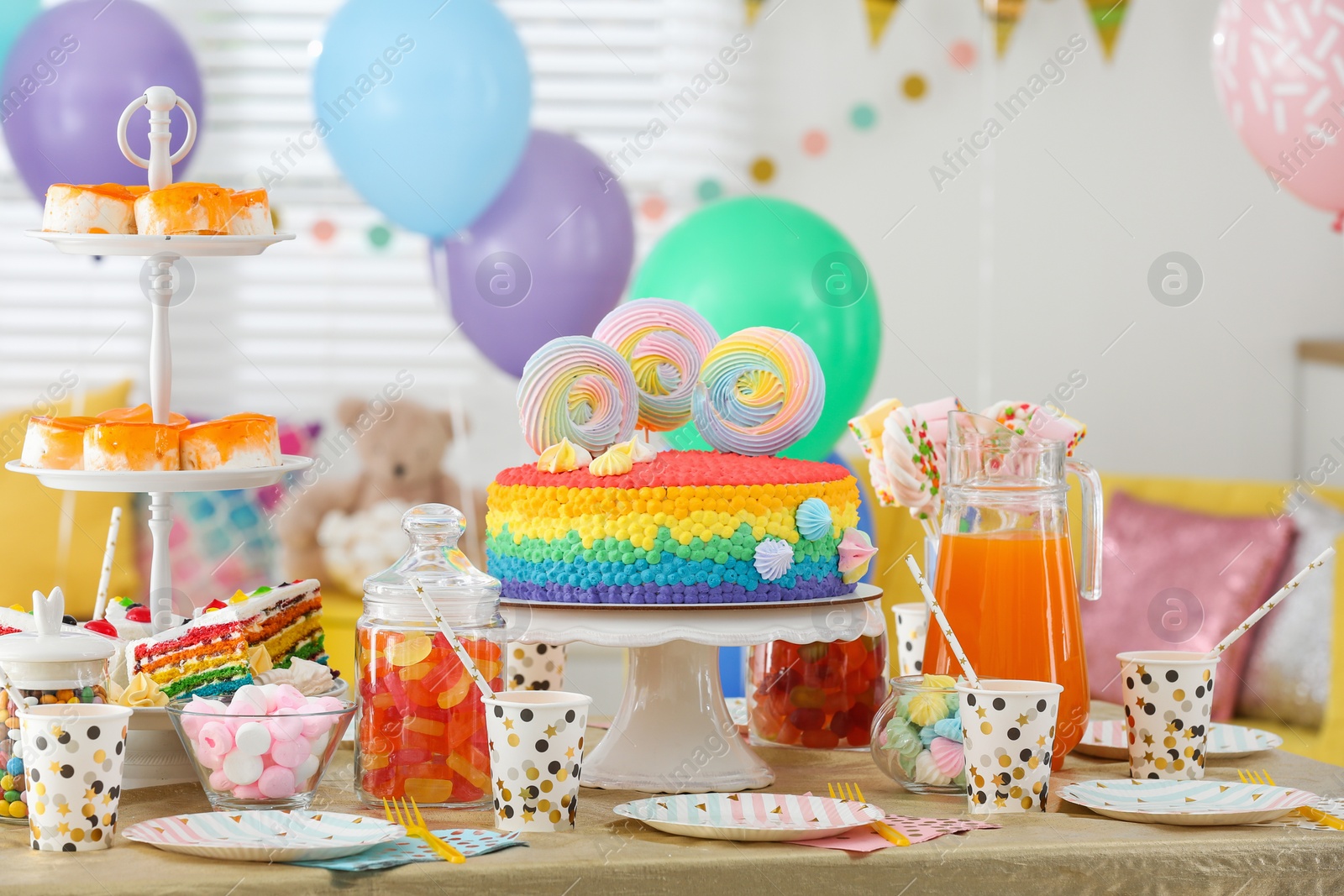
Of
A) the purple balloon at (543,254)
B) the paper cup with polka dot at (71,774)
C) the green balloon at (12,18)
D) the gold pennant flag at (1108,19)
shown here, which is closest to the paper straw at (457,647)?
the paper cup with polka dot at (71,774)

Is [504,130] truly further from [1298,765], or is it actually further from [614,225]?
[1298,765]

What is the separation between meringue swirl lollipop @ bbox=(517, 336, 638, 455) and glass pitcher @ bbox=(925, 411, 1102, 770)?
1.01 ft

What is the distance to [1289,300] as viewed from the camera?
3758 millimetres

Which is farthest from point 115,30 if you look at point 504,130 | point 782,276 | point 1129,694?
point 1129,694

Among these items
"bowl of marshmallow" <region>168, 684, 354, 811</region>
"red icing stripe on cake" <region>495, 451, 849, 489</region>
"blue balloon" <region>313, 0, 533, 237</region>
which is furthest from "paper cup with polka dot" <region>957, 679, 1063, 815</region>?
"blue balloon" <region>313, 0, 533, 237</region>

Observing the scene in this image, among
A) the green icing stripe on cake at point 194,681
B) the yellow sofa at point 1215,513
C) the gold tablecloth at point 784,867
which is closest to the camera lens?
the gold tablecloth at point 784,867

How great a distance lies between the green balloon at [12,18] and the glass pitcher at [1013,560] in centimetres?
227

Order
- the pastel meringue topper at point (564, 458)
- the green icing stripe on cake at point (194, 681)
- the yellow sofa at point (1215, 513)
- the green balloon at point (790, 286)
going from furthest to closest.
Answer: the yellow sofa at point (1215, 513), the green balloon at point (790, 286), the pastel meringue topper at point (564, 458), the green icing stripe on cake at point (194, 681)

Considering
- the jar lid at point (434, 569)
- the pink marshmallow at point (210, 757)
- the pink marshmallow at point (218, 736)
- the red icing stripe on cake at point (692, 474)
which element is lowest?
the pink marshmallow at point (210, 757)

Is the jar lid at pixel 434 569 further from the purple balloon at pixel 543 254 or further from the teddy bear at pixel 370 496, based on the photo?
the teddy bear at pixel 370 496

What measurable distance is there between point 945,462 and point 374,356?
2.53 meters

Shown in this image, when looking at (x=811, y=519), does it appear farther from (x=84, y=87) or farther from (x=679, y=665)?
(x=84, y=87)

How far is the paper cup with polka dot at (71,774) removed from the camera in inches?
38.1

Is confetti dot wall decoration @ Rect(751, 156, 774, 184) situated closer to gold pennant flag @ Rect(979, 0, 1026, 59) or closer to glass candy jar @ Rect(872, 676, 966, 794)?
gold pennant flag @ Rect(979, 0, 1026, 59)
